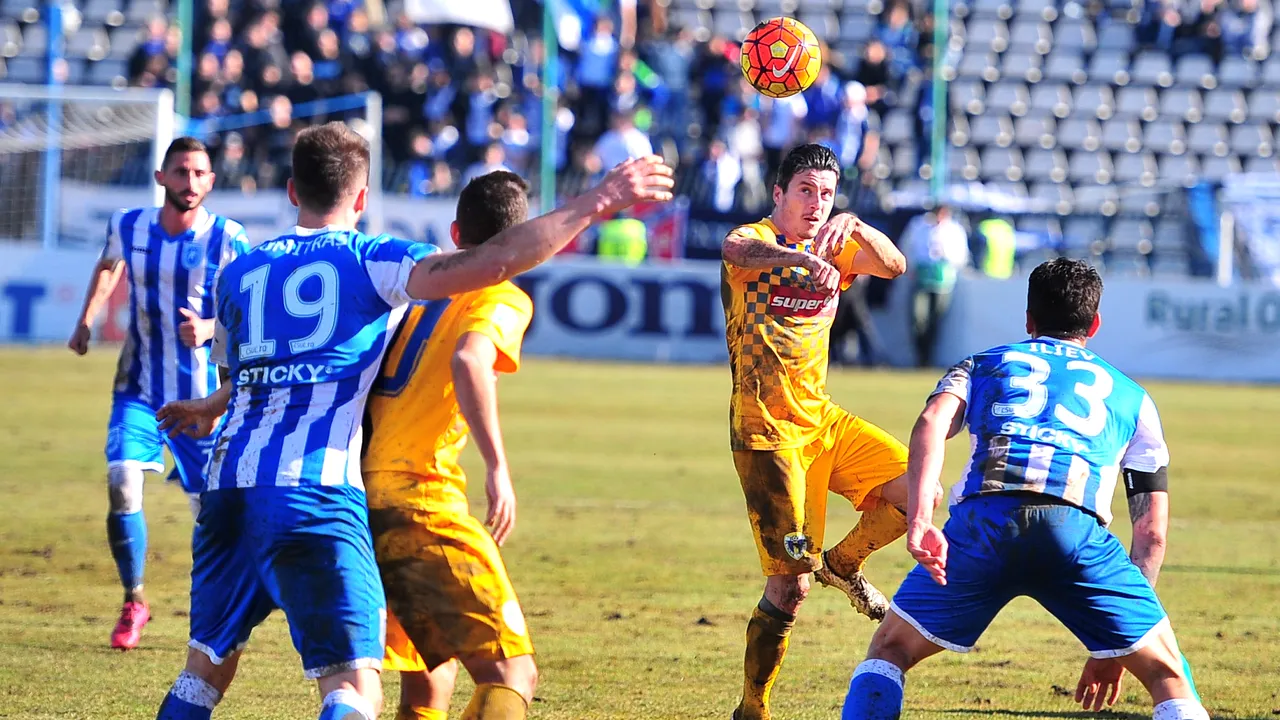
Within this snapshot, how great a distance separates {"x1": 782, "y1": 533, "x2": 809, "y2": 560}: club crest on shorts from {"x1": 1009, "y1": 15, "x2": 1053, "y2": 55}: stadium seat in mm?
26999

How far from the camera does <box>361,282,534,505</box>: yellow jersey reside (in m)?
4.79

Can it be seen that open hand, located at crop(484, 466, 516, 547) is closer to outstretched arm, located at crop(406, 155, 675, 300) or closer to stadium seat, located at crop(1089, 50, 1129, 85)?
outstretched arm, located at crop(406, 155, 675, 300)

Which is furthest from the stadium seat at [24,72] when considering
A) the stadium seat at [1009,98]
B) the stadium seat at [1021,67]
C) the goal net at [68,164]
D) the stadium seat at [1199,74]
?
the stadium seat at [1199,74]

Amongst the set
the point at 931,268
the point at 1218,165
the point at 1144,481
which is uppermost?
the point at 1218,165

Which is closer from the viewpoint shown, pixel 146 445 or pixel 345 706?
pixel 345 706

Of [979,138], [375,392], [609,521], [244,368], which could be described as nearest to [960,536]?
[375,392]

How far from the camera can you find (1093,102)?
31344 millimetres

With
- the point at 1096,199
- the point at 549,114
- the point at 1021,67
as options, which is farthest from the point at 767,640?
the point at 1021,67

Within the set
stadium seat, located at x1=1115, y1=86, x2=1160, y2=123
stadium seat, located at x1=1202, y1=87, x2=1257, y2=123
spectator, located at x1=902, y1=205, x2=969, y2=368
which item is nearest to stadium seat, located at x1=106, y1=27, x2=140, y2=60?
spectator, located at x1=902, y1=205, x2=969, y2=368

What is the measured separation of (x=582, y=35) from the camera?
2766cm

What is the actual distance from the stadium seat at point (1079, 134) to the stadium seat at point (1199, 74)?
2004 mm

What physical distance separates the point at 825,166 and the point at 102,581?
463cm

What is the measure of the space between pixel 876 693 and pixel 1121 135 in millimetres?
27798

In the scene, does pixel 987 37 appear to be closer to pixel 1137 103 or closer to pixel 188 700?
pixel 1137 103
